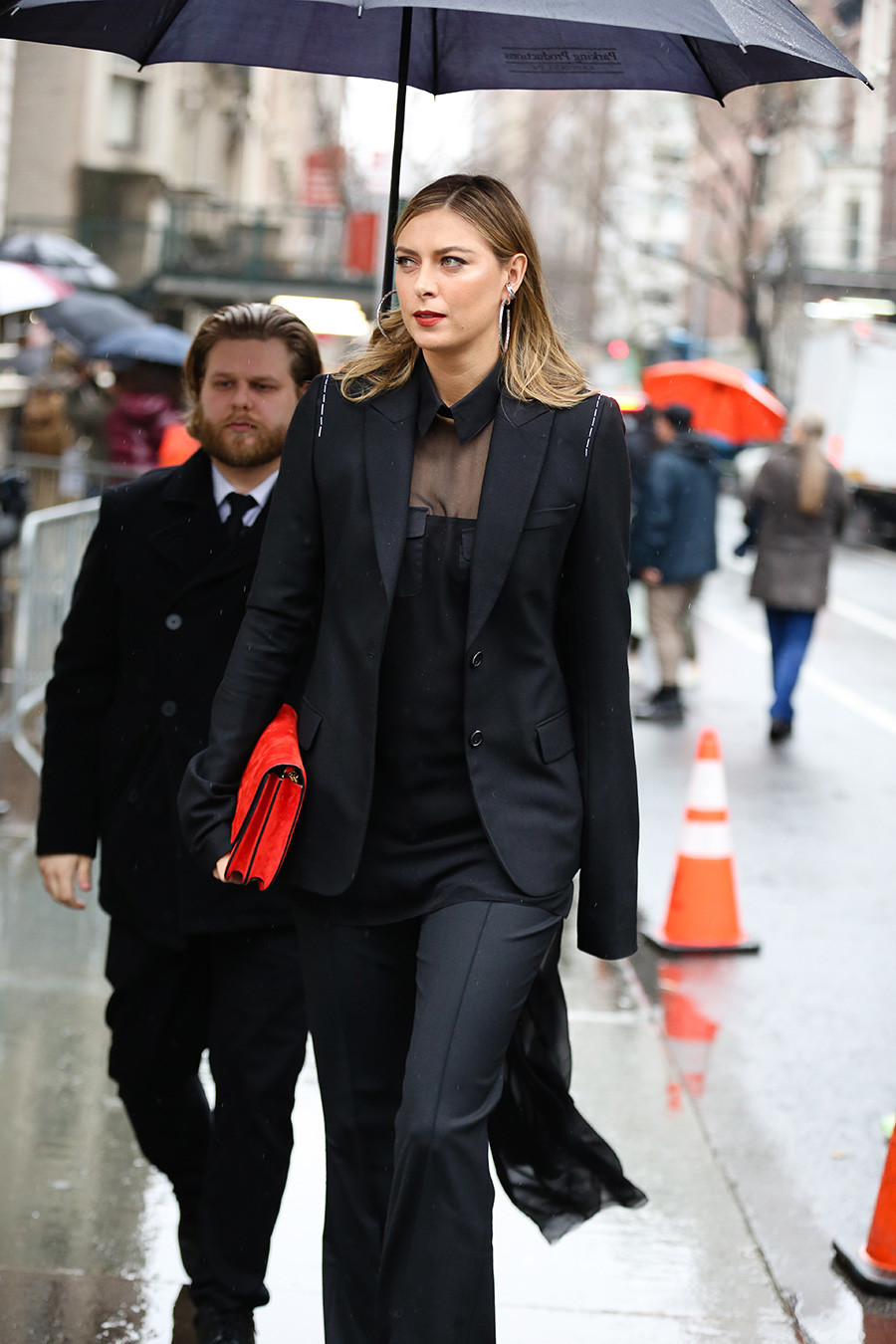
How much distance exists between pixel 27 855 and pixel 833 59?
4872 millimetres

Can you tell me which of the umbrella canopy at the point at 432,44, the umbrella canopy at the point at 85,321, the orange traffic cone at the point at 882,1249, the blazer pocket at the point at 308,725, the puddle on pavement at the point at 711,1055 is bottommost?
the puddle on pavement at the point at 711,1055

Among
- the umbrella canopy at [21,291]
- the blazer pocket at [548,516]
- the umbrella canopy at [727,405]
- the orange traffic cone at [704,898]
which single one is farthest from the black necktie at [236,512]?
the umbrella canopy at [727,405]

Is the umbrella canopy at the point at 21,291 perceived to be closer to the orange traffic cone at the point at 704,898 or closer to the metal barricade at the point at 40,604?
the metal barricade at the point at 40,604

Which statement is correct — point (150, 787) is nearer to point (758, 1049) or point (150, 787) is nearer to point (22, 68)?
point (758, 1049)

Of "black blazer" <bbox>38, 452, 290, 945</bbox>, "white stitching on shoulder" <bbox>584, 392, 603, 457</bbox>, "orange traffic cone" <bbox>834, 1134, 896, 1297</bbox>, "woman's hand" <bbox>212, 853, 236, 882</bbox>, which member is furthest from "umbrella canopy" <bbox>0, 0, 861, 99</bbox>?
"orange traffic cone" <bbox>834, 1134, 896, 1297</bbox>

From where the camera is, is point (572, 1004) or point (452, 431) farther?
point (572, 1004)

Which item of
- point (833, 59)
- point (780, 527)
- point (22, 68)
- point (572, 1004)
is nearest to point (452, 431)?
point (833, 59)

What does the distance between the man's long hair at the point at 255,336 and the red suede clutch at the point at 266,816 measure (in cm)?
110

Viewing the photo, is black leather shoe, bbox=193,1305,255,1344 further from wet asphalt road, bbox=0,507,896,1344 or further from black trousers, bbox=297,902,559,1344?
black trousers, bbox=297,902,559,1344

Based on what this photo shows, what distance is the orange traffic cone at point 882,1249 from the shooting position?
3.92m

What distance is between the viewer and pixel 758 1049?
569 cm

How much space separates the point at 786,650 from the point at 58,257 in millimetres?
10547

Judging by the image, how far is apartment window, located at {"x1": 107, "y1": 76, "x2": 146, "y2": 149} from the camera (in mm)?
33938

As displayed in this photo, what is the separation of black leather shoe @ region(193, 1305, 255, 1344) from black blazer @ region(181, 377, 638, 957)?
1.06 m
